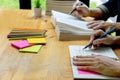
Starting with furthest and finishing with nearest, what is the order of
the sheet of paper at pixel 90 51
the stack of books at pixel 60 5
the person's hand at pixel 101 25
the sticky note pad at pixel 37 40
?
the stack of books at pixel 60 5 < the person's hand at pixel 101 25 < the sticky note pad at pixel 37 40 < the sheet of paper at pixel 90 51

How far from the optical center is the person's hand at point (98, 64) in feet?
3.23

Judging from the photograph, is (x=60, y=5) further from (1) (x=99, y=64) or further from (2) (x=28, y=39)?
(1) (x=99, y=64)

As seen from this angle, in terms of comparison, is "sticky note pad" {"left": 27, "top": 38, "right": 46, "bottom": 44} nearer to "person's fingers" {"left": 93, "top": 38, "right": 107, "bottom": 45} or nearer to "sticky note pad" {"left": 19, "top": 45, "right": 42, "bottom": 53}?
"sticky note pad" {"left": 19, "top": 45, "right": 42, "bottom": 53}

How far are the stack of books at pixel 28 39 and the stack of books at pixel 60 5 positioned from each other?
484 mm

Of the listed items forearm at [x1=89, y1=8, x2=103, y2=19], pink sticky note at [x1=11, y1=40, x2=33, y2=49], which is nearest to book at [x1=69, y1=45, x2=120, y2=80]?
pink sticky note at [x1=11, y1=40, x2=33, y2=49]

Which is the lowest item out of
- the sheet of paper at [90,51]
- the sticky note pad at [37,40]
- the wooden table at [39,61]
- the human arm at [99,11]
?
the wooden table at [39,61]

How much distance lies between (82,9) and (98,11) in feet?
0.61

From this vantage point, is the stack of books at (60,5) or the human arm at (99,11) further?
the stack of books at (60,5)

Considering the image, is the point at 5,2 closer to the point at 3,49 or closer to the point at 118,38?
the point at 3,49

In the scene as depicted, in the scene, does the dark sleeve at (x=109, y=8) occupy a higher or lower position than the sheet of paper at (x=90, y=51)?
higher

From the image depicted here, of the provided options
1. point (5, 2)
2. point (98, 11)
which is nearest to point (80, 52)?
point (98, 11)

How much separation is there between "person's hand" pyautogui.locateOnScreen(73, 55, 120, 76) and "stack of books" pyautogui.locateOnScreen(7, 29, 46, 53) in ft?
0.87

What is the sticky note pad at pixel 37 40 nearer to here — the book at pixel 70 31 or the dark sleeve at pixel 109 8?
the book at pixel 70 31

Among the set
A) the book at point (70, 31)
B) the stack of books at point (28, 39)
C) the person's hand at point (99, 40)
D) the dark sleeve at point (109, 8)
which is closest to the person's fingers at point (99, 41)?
the person's hand at point (99, 40)
